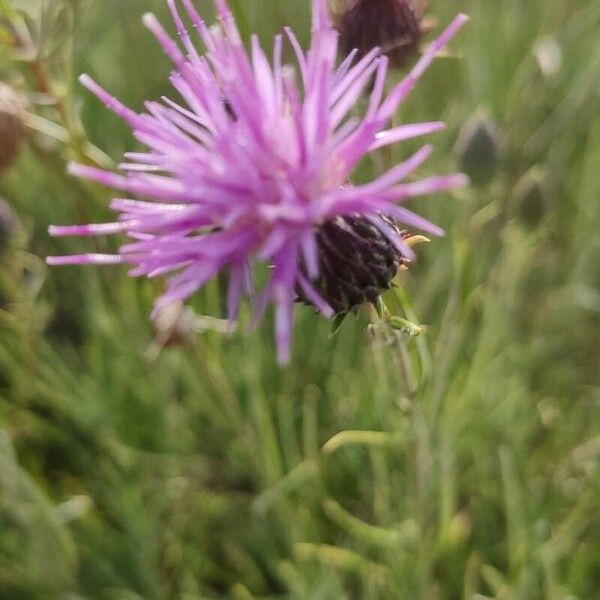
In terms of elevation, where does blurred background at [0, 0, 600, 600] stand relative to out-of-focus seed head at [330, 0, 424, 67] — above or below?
below

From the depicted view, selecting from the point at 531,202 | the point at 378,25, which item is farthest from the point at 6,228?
the point at 531,202

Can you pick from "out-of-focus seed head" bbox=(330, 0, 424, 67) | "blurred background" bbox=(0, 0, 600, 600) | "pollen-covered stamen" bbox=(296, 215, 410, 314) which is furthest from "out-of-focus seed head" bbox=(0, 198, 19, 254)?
"pollen-covered stamen" bbox=(296, 215, 410, 314)

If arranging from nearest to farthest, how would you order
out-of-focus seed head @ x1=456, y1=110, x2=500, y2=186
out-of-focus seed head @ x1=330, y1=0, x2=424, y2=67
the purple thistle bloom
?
the purple thistle bloom → out-of-focus seed head @ x1=330, y1=0, x2=424, y2=67 → out-of-focus seed head @ x1=456, y1=110, x2=500, y2=186

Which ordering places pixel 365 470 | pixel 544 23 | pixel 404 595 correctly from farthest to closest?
pixel 544 23
pixel 365 470
pixel 404 595

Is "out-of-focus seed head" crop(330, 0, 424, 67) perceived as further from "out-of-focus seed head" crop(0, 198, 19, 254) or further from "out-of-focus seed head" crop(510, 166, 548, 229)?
"out-of-focus seed head" crop(0, 198, 19, 254)

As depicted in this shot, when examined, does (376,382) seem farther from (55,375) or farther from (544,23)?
(544,23)

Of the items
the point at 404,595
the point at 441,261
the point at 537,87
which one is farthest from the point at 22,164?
the point at 404,595
